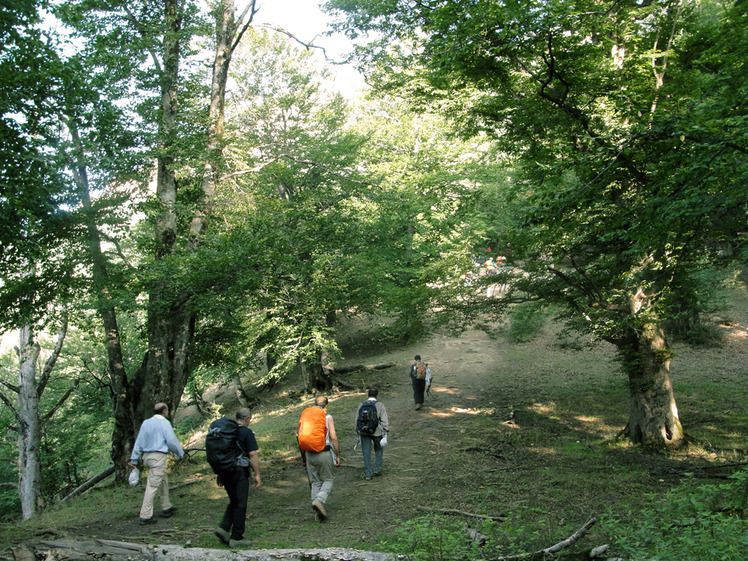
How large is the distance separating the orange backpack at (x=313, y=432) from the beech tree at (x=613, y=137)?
4.22m

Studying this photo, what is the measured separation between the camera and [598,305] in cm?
948

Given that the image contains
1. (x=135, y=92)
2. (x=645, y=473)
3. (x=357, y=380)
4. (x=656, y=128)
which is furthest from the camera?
(x=357, y=380)

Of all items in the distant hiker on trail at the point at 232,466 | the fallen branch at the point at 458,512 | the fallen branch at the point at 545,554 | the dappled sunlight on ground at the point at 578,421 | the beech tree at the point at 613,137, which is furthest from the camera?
the dappled sunlight on ground at the point at 578,421

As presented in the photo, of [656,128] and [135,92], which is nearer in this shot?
[656,128]

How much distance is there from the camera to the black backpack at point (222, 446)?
6004 mm

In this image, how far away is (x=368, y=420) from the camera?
8750mm

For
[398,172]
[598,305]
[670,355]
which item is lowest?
[670,355]

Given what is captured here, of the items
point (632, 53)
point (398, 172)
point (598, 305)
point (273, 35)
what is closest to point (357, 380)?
point (398, 172)

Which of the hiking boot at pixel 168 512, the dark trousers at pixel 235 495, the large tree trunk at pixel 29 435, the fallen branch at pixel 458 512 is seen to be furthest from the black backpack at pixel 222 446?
the large tree trunk at pixel 29 435

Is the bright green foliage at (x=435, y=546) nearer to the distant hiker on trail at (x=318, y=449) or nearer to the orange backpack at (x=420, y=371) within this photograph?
the distant hiker on trail at (x=318, y=449)

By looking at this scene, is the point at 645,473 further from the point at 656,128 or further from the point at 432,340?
the point at 432,340

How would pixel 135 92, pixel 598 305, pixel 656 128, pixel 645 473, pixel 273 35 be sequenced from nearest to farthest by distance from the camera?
1. pixel 656 128
2. pixel 645 473
3. pixel 598 305
4. pixel 135 92
5. pixel 273 35

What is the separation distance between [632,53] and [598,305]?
16.3 ft

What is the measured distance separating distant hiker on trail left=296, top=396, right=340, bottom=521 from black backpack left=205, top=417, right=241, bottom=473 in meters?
1.01
